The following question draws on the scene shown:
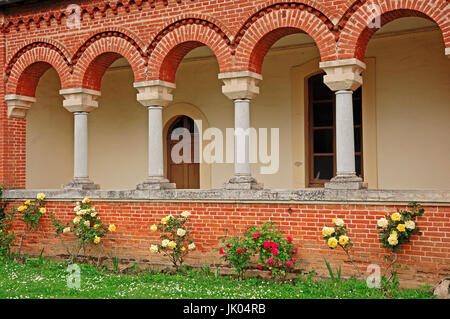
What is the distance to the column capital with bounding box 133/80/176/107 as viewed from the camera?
30.4 feet

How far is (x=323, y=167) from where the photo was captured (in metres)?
10.5

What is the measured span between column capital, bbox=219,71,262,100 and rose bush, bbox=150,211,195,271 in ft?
6.69

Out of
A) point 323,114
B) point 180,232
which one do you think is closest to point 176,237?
point 180,232

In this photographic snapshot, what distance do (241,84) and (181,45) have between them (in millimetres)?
1427

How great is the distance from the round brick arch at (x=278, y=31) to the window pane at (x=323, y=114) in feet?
7.55

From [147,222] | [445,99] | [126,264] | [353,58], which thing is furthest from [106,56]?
[445,99]

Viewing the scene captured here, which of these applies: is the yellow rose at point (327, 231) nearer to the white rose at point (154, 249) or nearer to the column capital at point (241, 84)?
the column capital at point (241, 84)

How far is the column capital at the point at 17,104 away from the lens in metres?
10.6

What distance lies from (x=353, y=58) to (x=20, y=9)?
22.0ft

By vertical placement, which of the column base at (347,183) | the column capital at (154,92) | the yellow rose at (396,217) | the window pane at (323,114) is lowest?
the yellow rose at (396,217)

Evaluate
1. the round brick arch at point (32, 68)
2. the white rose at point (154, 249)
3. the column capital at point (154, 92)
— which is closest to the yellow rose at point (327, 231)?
the white rose at point (154, 249)

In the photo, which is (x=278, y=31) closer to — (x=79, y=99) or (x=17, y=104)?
(x=79, y=99)

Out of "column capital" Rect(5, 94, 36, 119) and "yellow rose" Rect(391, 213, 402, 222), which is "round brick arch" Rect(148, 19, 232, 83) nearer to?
"column capital" Rect(5, 94, 36, 119)

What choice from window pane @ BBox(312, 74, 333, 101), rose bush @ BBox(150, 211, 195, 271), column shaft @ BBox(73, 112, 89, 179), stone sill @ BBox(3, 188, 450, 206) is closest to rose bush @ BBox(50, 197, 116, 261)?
stone sill @ BBox(3, 188, 450, 206)
